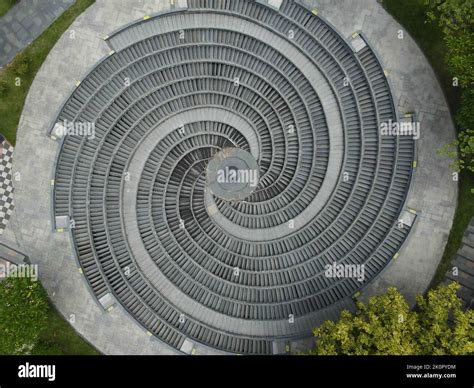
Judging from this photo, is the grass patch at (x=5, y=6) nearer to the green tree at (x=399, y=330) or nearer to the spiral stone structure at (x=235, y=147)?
the spiral stone structure at (x=235, y=147)

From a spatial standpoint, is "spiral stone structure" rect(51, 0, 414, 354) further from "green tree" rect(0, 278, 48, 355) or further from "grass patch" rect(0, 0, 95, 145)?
"green tree" rect(0, 278, 48, 355)

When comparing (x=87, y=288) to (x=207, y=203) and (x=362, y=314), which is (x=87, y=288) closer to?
(x=207, y=203)

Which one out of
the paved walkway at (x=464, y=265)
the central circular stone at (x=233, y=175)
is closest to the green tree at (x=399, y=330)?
the paved walkway at (x=464, y=265)

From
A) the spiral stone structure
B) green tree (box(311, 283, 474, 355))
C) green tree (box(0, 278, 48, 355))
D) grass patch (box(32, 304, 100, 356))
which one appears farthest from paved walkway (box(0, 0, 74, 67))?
green tree (box(311, 283, 474, 355))

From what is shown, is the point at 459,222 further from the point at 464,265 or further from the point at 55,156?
the point at 55,156
